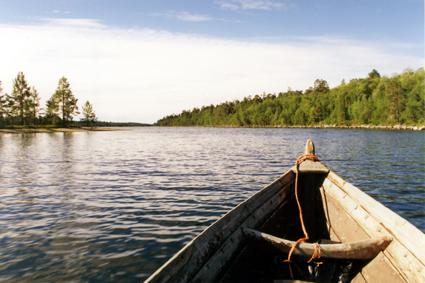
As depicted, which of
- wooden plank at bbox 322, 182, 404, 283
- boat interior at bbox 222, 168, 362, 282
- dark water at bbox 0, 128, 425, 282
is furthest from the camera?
dark water at bbox 0, 128, 425, 282

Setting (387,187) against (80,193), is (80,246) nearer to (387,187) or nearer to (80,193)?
→ (80,193)

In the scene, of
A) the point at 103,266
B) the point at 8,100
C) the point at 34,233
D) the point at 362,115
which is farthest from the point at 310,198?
the point at 362,115

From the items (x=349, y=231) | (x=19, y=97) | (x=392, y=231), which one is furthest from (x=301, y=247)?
(x=19, y=97)

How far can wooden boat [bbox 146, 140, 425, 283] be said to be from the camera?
452cm

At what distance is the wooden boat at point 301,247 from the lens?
4523 millimetres

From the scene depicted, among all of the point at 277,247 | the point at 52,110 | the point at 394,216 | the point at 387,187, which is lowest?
the point at 387,187

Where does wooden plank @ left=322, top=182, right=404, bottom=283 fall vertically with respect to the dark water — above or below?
above

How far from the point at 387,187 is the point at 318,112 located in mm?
181811

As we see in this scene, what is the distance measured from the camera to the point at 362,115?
15512cm

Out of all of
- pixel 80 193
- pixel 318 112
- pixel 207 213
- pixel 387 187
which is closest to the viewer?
pixel 207 213

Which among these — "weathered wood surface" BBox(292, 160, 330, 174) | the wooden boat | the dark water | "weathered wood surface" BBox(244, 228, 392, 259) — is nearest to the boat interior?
the wooden boat

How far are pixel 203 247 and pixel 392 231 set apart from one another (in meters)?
3.04

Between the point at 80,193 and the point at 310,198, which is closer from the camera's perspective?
the point at 310,198

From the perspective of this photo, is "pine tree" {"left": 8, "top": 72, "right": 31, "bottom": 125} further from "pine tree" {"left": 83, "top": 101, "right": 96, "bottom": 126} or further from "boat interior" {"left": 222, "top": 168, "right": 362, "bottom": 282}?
"boat interior" {"left": 222, "top": 168, "right": 362, "bottom": 282}
